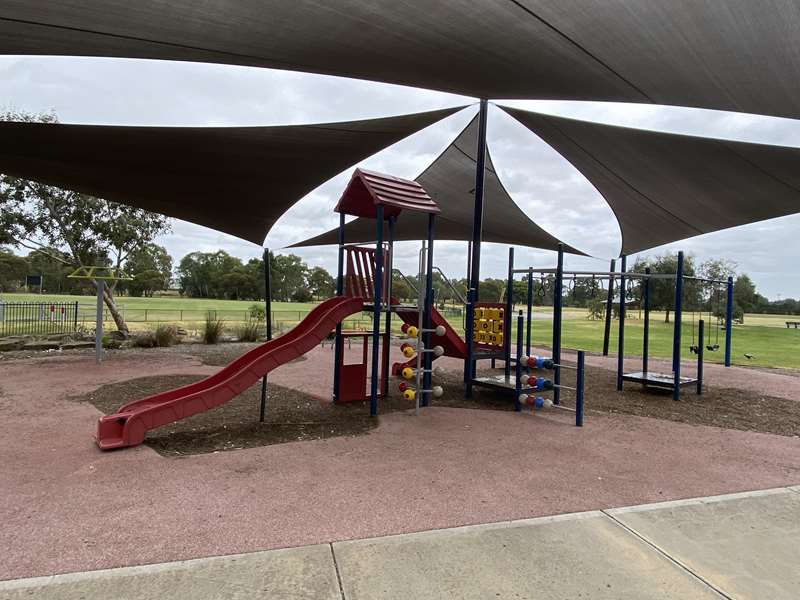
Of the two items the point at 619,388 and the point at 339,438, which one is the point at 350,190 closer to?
the point at 339,438

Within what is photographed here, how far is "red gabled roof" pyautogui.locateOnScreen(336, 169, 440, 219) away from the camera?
6.98 metres

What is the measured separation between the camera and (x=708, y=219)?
10406mm

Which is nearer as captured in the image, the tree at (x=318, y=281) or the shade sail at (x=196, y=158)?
the shade sail at (x=196, y=158)

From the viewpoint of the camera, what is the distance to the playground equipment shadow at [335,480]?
307 cm

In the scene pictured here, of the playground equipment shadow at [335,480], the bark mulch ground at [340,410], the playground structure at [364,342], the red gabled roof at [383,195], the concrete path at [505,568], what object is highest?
the red gabled roof at [383,195]

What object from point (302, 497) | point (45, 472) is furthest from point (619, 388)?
point (45, 472)

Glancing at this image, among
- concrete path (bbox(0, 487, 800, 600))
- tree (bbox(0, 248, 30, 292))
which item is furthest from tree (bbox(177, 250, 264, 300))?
concrete path (bbox(0, 487, 800, 600))

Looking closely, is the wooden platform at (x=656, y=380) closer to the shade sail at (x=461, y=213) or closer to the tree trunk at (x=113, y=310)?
the shade sail at (x=461, y=213)

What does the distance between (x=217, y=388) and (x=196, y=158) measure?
149 inches

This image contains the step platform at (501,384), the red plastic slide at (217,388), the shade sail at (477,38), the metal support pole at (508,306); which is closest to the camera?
the shade sail at (477,38)

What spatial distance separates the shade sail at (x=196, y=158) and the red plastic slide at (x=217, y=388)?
256cm

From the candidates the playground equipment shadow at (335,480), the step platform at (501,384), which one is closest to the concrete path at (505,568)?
the playground equipment shadow at (335,480)

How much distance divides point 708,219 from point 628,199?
69.2 inches

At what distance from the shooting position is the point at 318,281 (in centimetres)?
8200
